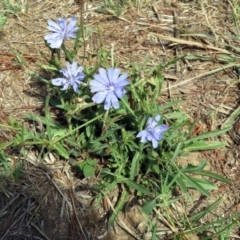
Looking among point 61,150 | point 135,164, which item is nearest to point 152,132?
point 135,164

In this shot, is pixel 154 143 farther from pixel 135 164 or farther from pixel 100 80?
pixel 100 80

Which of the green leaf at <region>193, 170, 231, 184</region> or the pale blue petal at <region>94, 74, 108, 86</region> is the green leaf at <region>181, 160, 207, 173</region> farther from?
the pale blue petal at <region>94, 74, 108, 86</region>

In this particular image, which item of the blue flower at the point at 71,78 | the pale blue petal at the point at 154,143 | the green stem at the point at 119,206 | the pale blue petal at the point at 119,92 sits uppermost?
the pale blue petal at the point at 119,92

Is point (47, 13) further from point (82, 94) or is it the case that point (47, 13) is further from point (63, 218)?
point (63, 218)

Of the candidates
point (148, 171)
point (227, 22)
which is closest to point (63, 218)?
point (148, 171)

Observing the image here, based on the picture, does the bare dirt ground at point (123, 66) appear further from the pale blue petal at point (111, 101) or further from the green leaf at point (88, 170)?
the pale blue petal at point (111, 101)

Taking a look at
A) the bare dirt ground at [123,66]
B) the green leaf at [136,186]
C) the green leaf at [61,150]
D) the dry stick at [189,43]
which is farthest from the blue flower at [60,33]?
the dry stick at [189,43]
